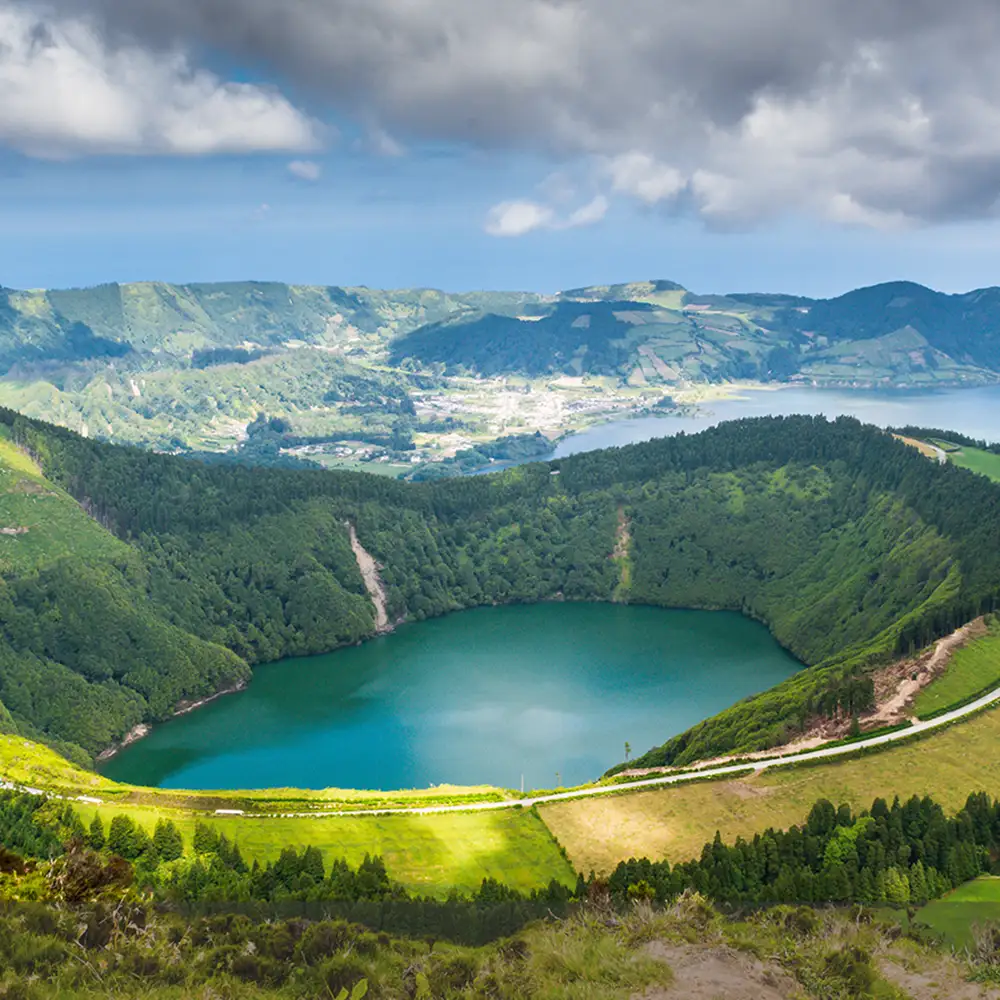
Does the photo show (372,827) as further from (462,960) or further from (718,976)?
(718,976)

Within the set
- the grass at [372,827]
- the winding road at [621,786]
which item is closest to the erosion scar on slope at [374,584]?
the grass at [372,827]

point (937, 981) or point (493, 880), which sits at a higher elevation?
point (937, 981)

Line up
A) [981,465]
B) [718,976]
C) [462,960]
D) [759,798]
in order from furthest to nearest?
[981,465]
[759,798]
[462,960]
[718,976]

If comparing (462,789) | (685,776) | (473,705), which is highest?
(685,776)

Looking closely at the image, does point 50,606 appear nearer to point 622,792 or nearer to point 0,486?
point 0,486

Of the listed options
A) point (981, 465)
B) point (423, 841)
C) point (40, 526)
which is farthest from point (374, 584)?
point (981, 465)

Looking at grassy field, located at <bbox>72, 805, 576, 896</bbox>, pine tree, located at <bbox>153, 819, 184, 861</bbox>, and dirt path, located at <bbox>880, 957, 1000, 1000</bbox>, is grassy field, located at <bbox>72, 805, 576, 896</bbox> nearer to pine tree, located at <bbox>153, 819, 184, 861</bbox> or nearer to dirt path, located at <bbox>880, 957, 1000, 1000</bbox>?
pine tree, located at <bbox>153, 819, 184, 861</bbox>

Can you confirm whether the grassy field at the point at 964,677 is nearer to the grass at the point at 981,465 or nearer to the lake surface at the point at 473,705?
the lake surface at the point at 473,705
